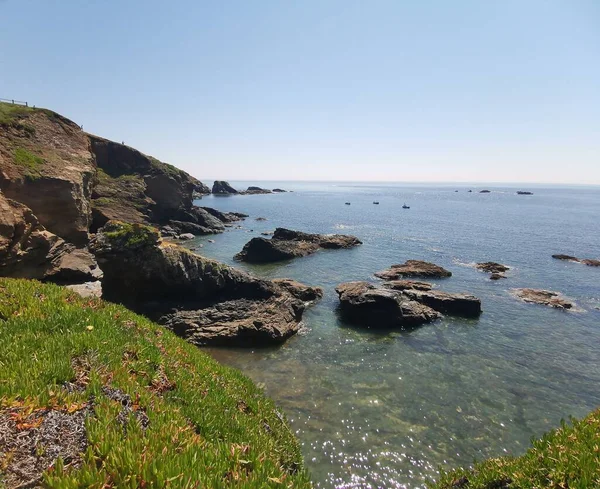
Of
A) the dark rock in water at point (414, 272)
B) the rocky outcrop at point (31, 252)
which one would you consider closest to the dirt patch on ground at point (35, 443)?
the rocky outcrop at point (31, 252)

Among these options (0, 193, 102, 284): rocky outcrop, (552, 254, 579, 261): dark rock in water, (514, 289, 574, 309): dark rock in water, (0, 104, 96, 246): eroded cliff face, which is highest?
(0, 104, 96, 246): eroded cliff face

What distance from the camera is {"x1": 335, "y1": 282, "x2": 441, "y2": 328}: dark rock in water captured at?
27.8m

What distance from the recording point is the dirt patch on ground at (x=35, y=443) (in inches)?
165

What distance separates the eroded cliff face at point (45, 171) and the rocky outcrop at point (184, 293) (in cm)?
1279

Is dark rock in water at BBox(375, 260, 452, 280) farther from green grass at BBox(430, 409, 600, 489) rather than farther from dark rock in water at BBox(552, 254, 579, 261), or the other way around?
green grass at BBox(430, 409, 600, 489)

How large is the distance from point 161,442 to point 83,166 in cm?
4576

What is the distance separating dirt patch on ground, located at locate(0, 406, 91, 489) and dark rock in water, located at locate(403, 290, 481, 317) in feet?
99.8

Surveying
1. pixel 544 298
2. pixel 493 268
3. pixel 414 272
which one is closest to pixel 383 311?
pixel 414 272

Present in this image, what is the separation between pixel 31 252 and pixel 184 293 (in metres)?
10.8

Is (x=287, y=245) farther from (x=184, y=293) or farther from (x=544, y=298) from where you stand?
(x=544, y=298)

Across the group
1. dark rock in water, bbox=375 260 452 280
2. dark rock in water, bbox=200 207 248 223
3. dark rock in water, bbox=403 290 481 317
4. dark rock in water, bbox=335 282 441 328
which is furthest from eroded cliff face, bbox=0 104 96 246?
dark rock in water, bbox=200 207 248 223

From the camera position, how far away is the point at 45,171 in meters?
33.8

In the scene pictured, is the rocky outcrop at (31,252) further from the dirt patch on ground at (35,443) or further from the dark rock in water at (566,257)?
the dark rock in water at (566,257)

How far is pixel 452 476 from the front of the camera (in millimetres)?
8289
